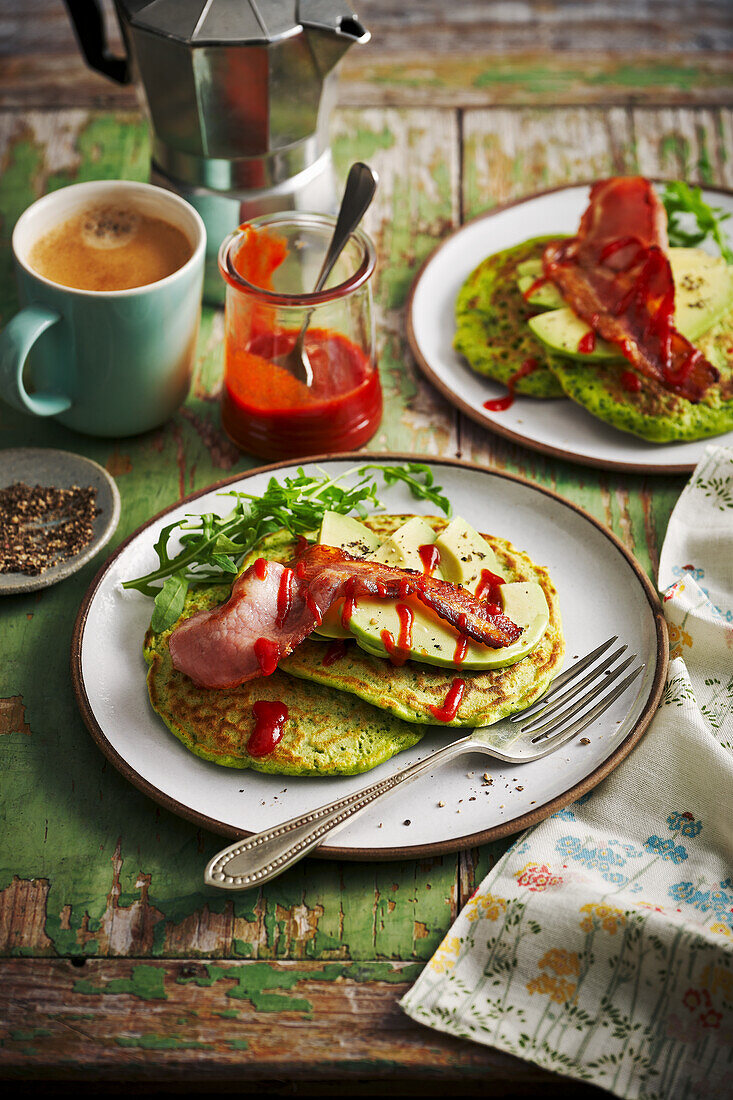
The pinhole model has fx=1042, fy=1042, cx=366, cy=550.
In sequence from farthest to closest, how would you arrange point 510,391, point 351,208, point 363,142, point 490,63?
point 490,63 < point 363,142 < point 510,391 < point 351,208

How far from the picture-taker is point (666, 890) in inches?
65.1

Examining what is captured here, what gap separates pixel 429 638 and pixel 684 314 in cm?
116

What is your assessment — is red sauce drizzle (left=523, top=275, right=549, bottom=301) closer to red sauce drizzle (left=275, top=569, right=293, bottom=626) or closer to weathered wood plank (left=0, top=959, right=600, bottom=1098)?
red sauce drizzle (left=275, top=569, right=293, bottom=626)

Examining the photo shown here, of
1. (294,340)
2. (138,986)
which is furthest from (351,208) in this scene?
(138,986)

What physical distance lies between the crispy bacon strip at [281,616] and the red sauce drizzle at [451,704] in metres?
0.09

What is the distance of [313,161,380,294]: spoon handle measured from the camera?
2277 mm

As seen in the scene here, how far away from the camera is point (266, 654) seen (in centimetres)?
176

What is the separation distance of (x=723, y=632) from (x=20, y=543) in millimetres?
1420

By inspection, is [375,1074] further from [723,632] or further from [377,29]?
[377,29]

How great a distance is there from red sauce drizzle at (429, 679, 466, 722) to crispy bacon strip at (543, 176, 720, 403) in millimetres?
989

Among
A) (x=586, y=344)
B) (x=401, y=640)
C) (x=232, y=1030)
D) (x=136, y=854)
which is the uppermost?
(x=586, y=344)

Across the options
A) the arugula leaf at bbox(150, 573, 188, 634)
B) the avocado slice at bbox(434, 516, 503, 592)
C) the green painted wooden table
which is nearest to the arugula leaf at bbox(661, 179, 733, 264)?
the green painted wooden table

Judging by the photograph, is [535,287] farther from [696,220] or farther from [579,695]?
[579,695]

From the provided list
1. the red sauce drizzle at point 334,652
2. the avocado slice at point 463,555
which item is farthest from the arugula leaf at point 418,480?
the red sauce drizzle at point 334,652
